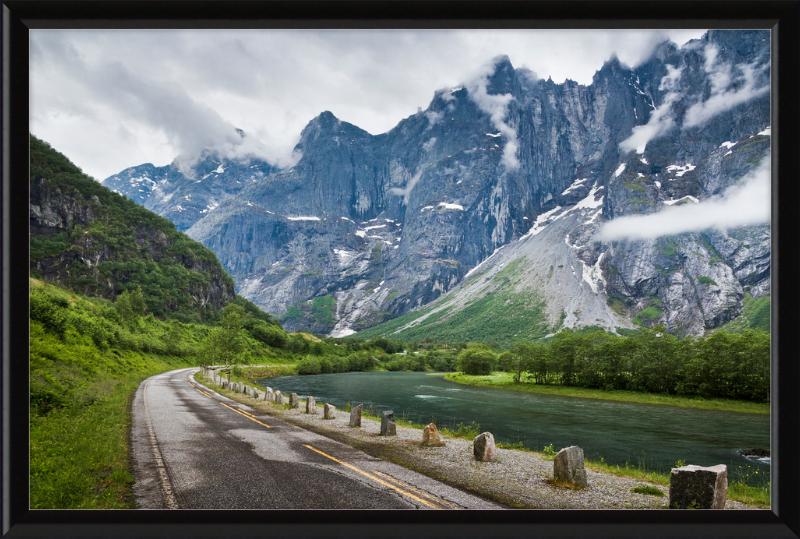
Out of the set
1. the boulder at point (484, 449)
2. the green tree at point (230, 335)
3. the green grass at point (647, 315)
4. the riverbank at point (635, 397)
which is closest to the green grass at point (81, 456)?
the boulder at point (484, 449)

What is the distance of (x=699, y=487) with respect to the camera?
5754 mm

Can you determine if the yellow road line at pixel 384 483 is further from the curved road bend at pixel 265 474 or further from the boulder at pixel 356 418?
the boulder at pixel 356 418

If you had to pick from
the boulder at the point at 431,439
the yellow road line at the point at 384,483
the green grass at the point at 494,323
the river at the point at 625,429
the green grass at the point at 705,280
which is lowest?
the green grass at the point at 494,323

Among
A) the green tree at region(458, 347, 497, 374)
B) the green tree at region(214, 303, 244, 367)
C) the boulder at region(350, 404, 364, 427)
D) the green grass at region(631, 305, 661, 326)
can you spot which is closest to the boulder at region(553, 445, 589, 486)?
the boulder at region(350, 404, 364, 427)

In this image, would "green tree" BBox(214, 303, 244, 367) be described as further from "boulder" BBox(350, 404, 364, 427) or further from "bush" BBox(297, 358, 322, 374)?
"bush" BBox(297, 358, 322, 374)

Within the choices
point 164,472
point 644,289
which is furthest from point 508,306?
point 164,472

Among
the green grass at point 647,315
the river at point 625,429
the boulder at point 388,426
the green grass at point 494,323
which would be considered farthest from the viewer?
the green grass at point 494,323

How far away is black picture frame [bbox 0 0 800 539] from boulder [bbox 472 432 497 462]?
6514mm

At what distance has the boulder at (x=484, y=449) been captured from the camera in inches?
367

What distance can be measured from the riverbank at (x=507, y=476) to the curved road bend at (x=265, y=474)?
1.74 ft

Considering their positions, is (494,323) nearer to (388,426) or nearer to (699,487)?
(388,426)

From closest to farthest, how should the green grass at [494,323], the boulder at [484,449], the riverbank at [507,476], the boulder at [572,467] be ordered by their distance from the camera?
1. the riverbank at [507,476]
2. the boulder at [572,467]
3. the boulder at [484,449]
4. the green grass at [494,323]
